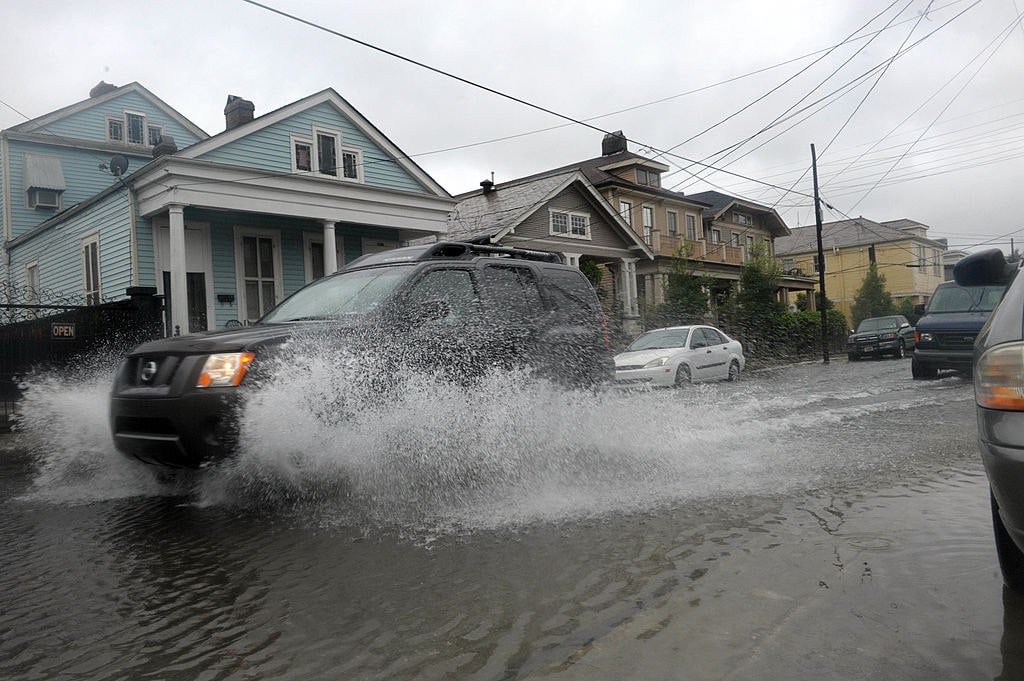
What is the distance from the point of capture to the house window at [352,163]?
2042 cm

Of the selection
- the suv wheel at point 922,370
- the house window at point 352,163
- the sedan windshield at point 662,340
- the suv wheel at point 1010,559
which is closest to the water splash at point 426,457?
the suv wheel at point 1010,559

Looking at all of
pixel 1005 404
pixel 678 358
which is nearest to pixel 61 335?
pixel 678 358

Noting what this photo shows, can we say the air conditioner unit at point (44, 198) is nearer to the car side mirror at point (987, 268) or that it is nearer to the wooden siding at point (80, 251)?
the wooden siding at point (80, 251)

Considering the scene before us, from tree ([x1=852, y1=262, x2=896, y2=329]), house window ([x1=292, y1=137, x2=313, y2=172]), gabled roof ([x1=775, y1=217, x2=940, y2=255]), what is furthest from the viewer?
gabled roof ([x1=775, y1=217, x2=940, y2=255])

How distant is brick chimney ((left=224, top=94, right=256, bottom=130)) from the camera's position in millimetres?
20797

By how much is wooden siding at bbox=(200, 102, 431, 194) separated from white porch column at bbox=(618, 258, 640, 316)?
11.3 m

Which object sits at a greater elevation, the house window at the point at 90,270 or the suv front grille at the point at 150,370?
the house window at the point at 90,270

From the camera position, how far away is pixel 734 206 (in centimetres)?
4269

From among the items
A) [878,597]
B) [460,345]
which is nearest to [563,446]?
[460,345]

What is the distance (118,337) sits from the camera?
12070 millimetres

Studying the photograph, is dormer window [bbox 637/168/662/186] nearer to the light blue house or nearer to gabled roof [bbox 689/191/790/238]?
gabled roof [bbox 689/191/790/238]

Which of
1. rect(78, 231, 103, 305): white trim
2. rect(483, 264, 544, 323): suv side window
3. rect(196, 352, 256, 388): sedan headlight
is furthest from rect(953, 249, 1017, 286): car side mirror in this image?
rect(78, 231, 103, 305): white trim

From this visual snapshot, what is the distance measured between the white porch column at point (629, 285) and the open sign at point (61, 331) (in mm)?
21115

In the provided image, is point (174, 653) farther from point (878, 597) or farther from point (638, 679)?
point (878, 597)
